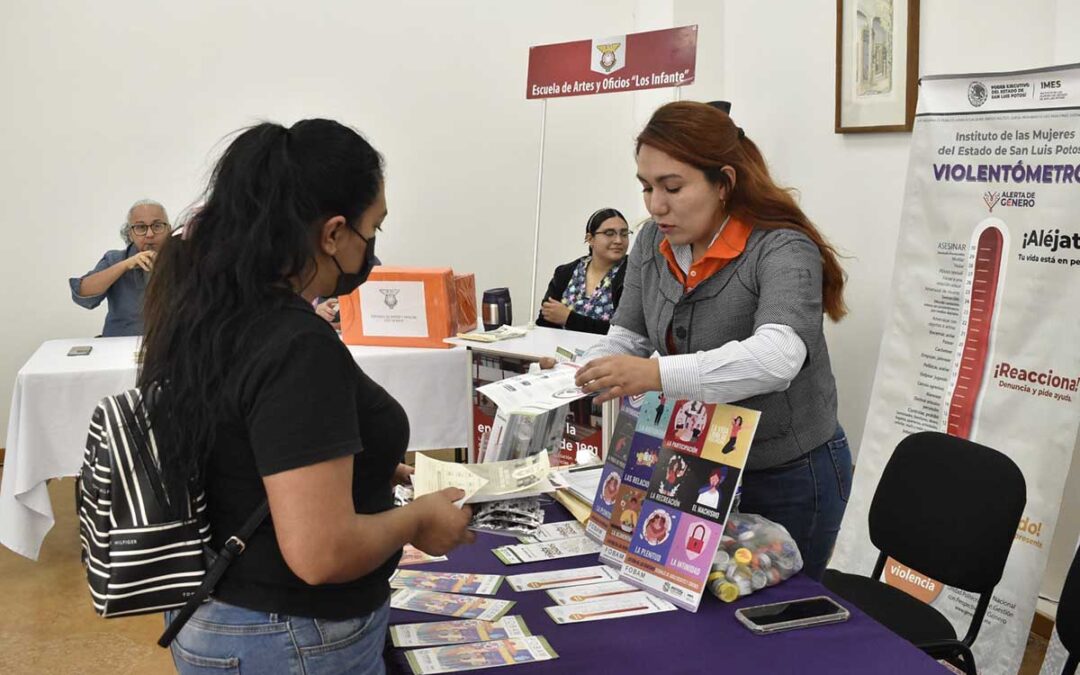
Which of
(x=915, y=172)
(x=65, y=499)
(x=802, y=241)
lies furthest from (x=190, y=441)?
(x=65, y=499)

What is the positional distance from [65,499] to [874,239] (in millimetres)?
3837

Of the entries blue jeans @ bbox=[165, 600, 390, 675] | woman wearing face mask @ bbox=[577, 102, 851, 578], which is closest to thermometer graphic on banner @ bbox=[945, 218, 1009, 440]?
woman wearing face mask @ bbox=[577, 102, 851, 578]

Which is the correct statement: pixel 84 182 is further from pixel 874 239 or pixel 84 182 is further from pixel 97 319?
pixel 874 239

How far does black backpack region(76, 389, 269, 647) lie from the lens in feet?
3.56

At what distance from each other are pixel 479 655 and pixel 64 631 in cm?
246

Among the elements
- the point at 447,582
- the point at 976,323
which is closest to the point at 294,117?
the point at 976,323

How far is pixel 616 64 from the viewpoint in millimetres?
4461

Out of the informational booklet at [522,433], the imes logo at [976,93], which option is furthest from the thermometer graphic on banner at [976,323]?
the informational booklet at [522,433]

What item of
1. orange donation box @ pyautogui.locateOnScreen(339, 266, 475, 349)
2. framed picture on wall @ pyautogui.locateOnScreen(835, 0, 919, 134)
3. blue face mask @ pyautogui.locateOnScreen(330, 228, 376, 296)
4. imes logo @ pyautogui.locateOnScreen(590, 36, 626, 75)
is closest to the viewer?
blue face mask @ pyautogui.locateOnScreen(330, 228, 376, 296)

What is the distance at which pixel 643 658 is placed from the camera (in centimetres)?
136

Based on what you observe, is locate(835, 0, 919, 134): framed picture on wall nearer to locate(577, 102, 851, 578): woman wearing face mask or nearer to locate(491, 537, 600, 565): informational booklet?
locate(577, 102, 851, 578): woman wearing face mask

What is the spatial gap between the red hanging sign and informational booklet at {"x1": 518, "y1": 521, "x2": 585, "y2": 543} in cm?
278

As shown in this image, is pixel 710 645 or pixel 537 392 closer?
pixel 710 645

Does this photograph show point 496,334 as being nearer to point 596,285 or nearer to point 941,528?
point 596,285
